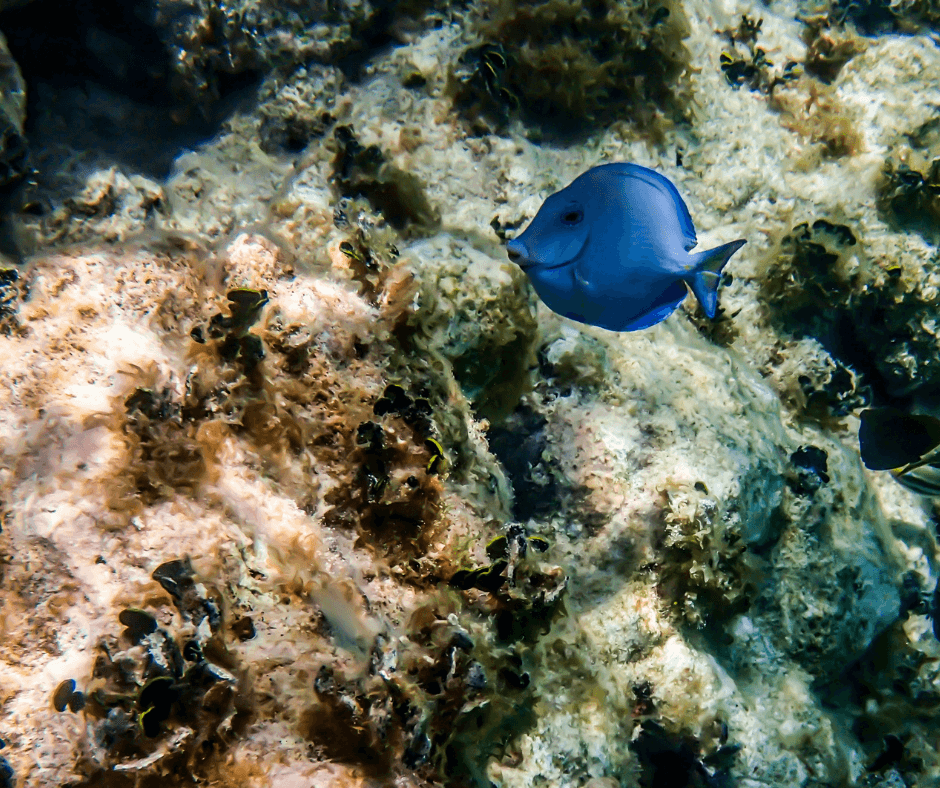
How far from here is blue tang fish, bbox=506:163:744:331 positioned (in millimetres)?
1902

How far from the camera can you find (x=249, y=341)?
2373 millimetres

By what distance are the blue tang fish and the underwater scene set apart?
0.01 metres

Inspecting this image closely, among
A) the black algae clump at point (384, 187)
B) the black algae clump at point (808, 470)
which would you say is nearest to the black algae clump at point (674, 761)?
the black algae clump at point (808, 470)

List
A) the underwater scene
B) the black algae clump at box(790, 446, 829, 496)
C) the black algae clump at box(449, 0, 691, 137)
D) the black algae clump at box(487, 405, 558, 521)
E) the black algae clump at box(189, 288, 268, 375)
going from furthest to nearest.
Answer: the black algae clump at box(449, 0, 691, 137)
the black algae clump at box(790, 446, 829, 496)
the black algae clump at box(487, 405, 558, 521)
the black algae clump at box(189, 288, 268, 375)
the underwater scene

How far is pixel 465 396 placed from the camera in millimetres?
3062

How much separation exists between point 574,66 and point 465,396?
9.57 feet

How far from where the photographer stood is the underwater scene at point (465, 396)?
194cm

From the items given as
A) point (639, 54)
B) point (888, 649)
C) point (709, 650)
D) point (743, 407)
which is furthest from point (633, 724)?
point (639, 54)

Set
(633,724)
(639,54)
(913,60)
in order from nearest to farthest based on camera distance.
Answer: (633,724) < (639,54) < (913,60)

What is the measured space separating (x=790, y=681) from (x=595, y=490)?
206cm

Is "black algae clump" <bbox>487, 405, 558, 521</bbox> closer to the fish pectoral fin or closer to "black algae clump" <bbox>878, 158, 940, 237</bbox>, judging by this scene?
the fish pectoral fin

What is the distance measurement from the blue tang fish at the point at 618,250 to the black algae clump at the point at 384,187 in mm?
1530

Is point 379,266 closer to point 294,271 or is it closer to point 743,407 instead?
point 294,271

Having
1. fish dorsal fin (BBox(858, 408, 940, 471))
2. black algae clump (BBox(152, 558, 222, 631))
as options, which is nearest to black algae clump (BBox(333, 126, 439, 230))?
black algae clump (BBox(152, 558, 222, 631))
